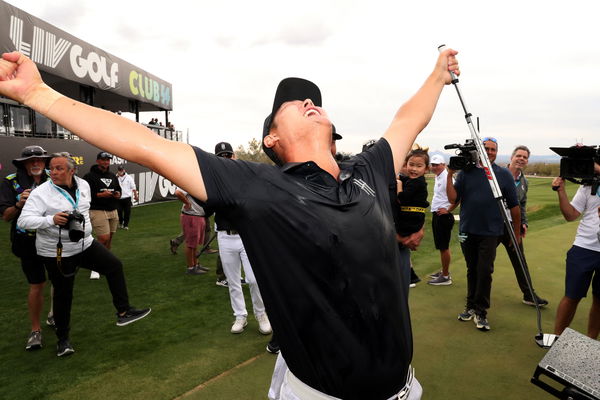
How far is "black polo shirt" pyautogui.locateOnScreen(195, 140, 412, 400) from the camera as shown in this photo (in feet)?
4.05

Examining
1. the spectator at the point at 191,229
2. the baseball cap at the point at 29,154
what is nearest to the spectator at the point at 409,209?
the spectator at the point at 191,229

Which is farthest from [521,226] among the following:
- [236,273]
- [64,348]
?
[64,348]

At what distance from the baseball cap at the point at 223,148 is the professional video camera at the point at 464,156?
10.2 feet

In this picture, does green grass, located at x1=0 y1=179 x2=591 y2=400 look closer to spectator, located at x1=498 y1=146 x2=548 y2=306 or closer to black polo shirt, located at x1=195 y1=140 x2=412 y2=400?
spectator, located at x1=498 y1=146 x2=548 y2=306

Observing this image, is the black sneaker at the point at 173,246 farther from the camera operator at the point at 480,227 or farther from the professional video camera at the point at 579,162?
the professional video camera at the point at 579,162

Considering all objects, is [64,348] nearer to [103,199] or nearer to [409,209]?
[103,199]

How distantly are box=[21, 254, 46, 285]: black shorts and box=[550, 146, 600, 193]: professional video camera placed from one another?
216 inches

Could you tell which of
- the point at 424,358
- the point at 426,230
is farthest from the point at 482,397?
the point at 426,230

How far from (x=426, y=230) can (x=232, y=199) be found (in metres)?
10.9

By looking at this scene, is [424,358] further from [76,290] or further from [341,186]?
[76,290]

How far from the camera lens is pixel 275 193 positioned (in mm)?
1257

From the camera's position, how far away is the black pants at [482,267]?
4.50 metres

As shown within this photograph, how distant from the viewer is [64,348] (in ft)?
13.2

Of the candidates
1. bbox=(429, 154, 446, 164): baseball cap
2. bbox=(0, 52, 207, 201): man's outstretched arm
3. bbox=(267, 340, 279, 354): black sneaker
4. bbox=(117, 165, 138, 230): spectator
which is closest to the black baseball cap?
bbox=(0, 52, 207, 201): man's outstretched arm
